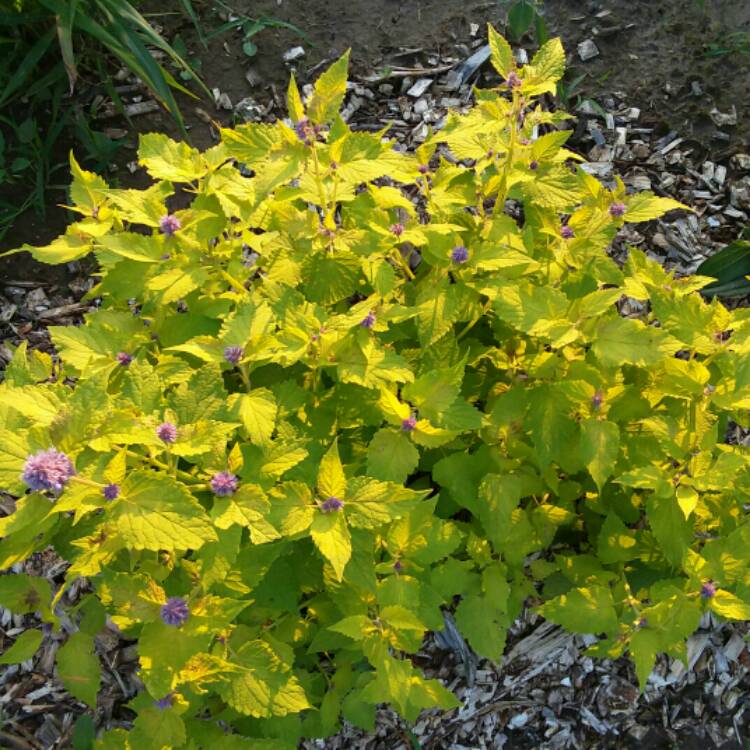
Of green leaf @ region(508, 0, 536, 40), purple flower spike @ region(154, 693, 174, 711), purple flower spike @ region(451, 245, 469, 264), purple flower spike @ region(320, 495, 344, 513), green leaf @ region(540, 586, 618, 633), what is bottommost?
green leaf @ region(540, 586, 618, 633)

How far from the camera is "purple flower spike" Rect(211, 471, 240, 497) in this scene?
1.56 metres

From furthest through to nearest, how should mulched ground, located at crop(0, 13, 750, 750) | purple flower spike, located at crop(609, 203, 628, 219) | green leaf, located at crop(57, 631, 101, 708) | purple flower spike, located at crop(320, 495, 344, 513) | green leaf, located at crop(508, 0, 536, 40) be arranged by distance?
green leaf, located at crop(508, 0, 536, 40), mulched ground, located at crop(0, 13, 750, 750), purple flower spike, located at crop(609, 203, 628, 219), green leaf, located at crop(57, 631, 101, 708), purple flower spike, located at crop(320, 495, 344, 513)

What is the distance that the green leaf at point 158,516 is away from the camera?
136 centimetres

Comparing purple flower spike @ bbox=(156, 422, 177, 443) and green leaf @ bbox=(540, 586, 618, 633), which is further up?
purple flower spike @ bbox=(156, 422, 177, 443)

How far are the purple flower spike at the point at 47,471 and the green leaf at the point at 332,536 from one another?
0.50 meters

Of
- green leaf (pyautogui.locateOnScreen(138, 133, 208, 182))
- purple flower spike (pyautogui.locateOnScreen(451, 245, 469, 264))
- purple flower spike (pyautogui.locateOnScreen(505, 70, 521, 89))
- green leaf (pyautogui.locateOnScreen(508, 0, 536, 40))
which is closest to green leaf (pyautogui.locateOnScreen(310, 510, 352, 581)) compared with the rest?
purple flower spike (pyautogui.locateOnScreen(451, 245, 469, 264))

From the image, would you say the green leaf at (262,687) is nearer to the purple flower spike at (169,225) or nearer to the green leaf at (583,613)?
the green leaf at (583,613)

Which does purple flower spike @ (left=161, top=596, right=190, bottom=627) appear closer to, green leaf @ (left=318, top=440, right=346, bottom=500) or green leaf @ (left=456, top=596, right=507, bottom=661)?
green leaf @ (left=318, top=440, right=346, bottom=500)

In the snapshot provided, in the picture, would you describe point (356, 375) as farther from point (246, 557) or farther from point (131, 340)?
point (131, 340)

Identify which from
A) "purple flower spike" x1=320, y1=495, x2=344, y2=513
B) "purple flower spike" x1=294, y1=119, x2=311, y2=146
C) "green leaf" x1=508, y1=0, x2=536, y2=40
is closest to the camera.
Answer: "purple flower spike" x1=320, y1=495, x2=344, y2=513

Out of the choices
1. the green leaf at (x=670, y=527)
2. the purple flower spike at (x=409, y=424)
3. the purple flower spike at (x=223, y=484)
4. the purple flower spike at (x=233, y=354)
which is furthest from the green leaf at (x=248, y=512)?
the green leaf at (x=670, y=527)

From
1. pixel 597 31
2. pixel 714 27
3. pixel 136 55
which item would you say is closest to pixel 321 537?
pixel 136 55

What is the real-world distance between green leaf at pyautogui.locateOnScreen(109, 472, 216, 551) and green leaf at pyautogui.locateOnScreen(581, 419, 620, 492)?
0.90 m

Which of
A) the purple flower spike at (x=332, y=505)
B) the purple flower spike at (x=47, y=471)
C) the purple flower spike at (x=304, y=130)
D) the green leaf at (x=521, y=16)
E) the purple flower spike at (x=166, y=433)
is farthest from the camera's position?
the green leaf at (x=521, y=16)
